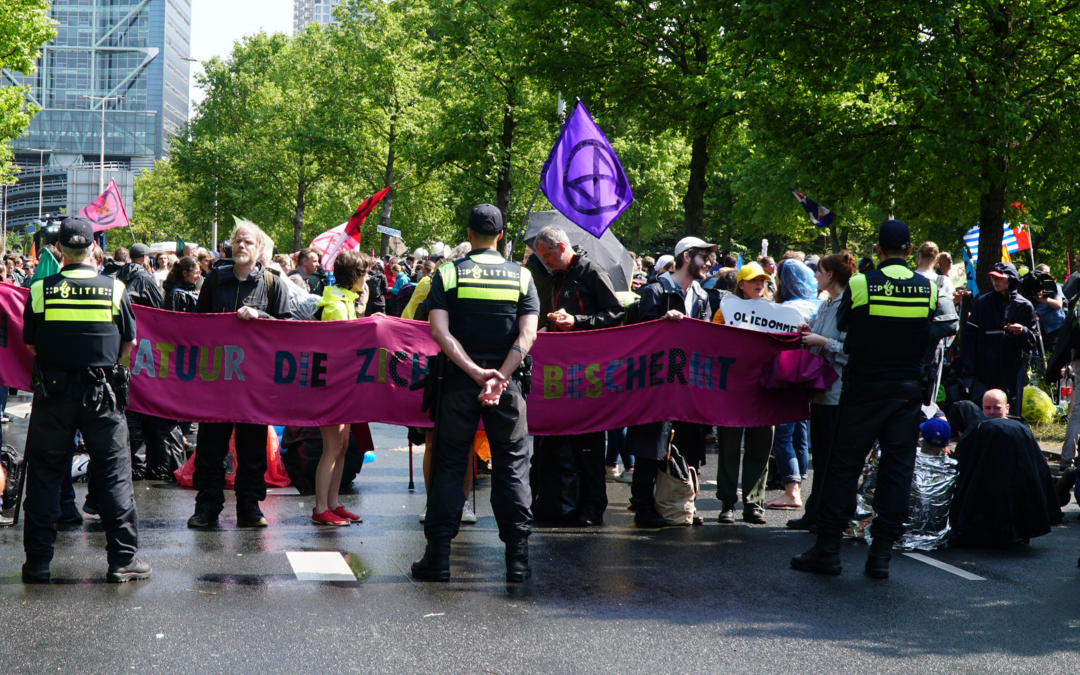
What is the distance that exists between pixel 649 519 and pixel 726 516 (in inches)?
23.8

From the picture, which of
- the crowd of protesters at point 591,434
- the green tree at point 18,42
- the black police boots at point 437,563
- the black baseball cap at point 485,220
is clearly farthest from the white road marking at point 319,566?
the green tree at point 18,42

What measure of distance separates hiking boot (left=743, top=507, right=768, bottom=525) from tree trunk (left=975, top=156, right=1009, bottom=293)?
8183 mm

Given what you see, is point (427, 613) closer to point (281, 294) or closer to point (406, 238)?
point (281, 294)

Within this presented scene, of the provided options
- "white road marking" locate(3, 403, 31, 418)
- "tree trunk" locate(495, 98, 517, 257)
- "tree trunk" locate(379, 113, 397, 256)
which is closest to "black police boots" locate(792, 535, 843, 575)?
"white road marking" locate(3, 403, 31, 418)

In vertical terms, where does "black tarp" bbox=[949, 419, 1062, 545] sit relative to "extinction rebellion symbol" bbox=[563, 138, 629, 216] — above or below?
below

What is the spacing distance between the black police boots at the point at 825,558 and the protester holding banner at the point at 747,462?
56.1 inches

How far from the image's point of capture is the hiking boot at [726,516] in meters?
7.78

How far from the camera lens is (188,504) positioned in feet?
26.6

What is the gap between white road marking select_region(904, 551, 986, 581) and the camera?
6.34m

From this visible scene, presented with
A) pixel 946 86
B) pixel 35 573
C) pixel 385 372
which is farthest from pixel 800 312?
pixel 946 86

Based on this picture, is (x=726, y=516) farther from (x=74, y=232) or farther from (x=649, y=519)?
(x=74, y=232)

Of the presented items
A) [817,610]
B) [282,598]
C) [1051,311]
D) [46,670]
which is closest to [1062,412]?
[1051,311]

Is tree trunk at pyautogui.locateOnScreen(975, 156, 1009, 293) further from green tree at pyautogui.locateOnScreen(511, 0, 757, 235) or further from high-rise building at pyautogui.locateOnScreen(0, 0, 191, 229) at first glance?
high-rise building at pyautogui.locateOnScreen(0, 0, 191, 229)

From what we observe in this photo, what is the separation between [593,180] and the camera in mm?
8711
